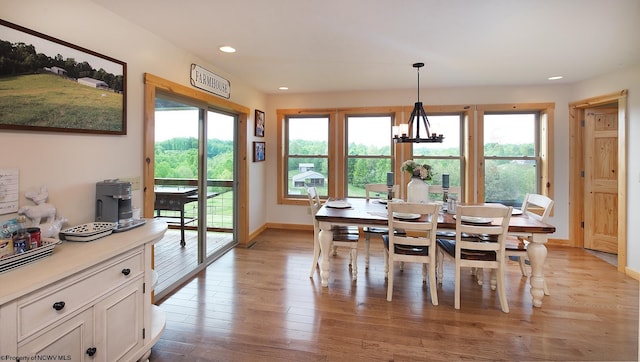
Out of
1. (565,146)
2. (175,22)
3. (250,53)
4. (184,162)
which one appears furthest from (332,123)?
(565,146)

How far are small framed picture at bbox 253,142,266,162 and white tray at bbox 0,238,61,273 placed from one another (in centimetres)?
359

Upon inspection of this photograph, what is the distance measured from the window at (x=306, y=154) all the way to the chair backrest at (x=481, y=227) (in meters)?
3.04

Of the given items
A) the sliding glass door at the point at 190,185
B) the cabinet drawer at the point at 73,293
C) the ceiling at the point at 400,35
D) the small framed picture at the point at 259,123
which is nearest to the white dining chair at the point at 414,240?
the ceiling at the point at 400,35

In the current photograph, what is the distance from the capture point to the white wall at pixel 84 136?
1760mm

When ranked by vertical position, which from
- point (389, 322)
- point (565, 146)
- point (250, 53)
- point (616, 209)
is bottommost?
point (389, 322)

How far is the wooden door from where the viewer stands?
4355mm

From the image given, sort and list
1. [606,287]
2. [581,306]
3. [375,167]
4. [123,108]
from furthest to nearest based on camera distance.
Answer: [375,167], [606,287], [581,306], [123,108]

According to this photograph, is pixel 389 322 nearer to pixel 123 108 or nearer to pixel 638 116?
pixel 123 108

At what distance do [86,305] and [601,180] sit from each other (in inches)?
237

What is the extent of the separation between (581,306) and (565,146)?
288 centimetres

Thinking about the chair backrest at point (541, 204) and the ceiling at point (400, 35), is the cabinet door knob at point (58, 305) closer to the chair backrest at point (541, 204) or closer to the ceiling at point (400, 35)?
the ceiling at point (400, 35)

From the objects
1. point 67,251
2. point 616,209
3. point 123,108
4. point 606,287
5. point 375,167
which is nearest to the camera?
point 67,251

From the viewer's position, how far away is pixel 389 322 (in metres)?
2.54

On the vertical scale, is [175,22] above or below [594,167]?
above
